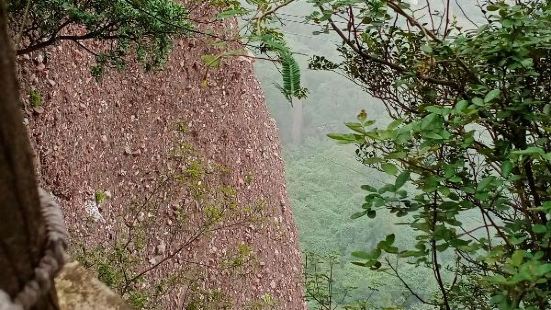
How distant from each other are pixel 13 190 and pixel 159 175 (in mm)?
5225

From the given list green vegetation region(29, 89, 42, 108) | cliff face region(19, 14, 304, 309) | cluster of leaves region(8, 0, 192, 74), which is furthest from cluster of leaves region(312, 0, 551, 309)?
Result: green vegetation region(29, 89, 42, 108)

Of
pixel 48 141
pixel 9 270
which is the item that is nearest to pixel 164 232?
pixel 48 141

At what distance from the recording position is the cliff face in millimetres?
4277

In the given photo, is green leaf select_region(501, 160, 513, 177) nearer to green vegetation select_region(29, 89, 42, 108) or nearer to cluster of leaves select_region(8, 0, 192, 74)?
cluster of leaves select_region(8, 0, 192, 74)

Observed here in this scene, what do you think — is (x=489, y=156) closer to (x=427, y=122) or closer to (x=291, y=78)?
(x=427, y=122)

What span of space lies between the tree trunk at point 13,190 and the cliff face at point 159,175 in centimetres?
247

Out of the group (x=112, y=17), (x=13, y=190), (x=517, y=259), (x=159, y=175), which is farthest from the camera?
(x=159, y=175)

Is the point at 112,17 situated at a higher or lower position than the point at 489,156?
higher

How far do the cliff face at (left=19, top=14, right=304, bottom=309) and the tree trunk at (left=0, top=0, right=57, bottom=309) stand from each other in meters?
2.47

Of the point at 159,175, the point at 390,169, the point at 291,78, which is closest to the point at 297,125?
the point at 159,175

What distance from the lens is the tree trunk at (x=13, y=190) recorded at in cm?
53

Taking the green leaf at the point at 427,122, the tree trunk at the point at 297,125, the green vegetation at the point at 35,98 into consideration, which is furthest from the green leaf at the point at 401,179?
the tree trunk at the point at 297,125

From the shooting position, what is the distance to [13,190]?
544mm

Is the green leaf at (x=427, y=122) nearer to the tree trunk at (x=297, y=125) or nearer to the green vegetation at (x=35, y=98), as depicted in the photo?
the green vegetation at (x=35, y=98)
